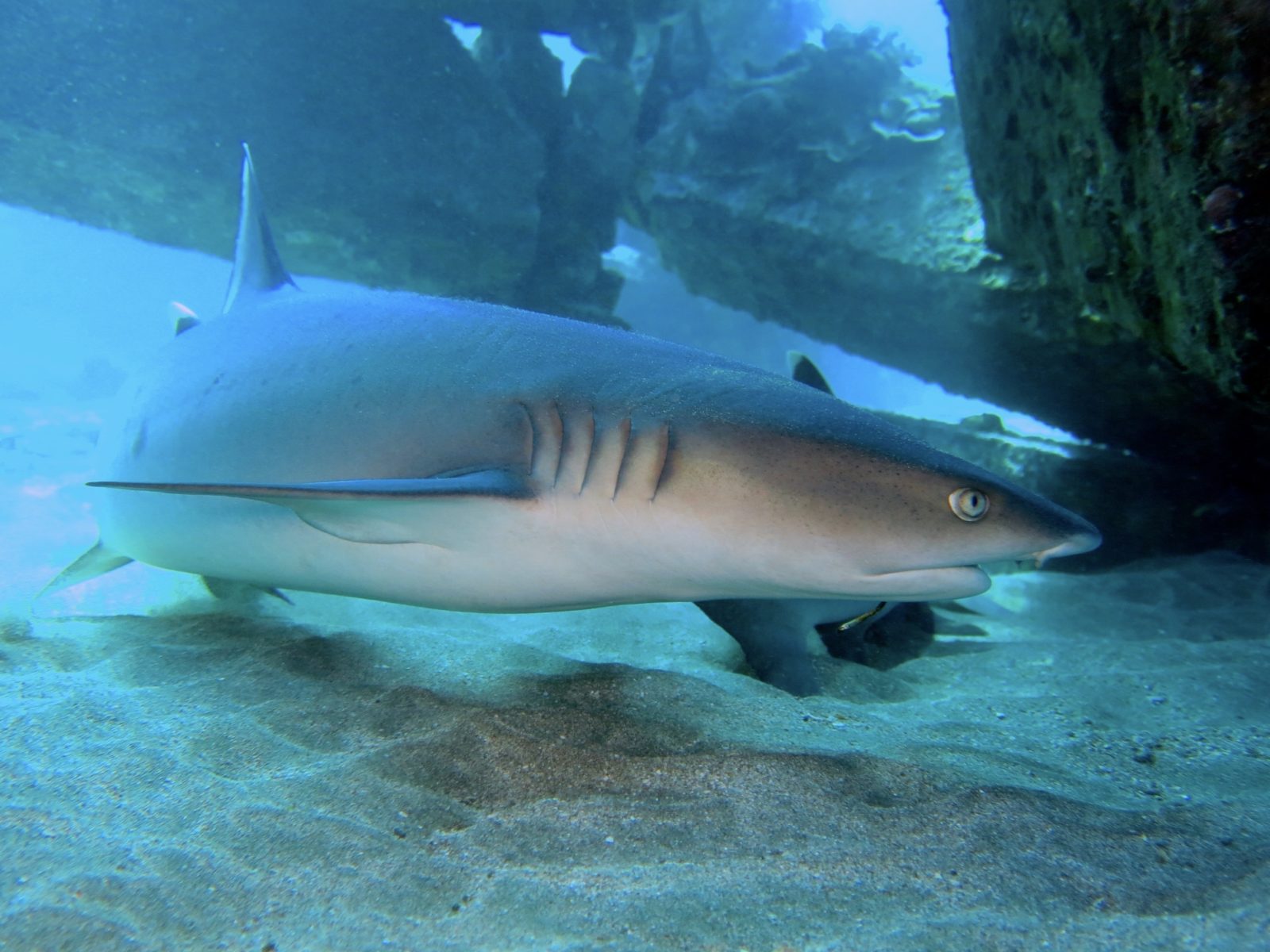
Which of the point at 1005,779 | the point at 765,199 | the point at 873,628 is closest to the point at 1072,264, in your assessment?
the point at 873,628

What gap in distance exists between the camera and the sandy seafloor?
1328 mm

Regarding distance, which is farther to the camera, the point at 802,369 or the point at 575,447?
the point at 802,369

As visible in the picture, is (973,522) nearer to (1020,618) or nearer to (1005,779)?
(1005,779)

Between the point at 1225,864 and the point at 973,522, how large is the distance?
0.97m

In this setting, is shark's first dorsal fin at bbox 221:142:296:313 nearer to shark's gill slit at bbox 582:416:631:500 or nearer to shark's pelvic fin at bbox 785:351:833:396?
shark's gill slit at bbox 582:416:631:500

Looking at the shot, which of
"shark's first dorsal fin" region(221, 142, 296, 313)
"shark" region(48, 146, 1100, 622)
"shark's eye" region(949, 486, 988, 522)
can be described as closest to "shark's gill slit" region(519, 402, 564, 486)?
"shark" region(48, 146, 1100, 622)

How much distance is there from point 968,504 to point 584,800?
4.56ft

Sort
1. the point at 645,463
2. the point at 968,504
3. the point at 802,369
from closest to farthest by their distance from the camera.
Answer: the point at 968,504 < the point at 645,463 < the point at 802,369

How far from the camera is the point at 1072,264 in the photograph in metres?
4.06

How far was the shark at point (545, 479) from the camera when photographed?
1842 millimetres

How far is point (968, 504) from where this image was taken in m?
1.79

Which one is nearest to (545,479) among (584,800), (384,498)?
(384,498)

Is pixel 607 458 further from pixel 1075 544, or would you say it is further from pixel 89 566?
pixel 89 566

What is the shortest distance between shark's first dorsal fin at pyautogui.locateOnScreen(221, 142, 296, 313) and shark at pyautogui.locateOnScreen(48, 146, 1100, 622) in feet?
2.82
